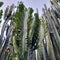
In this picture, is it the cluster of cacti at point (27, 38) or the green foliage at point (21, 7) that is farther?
the green foliage at point (21, 7)

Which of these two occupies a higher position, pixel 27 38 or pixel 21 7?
pixel 21 7

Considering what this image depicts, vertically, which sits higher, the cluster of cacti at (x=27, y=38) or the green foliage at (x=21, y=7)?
the green foliage at (x=21, y=7)

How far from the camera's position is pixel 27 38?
6.55m

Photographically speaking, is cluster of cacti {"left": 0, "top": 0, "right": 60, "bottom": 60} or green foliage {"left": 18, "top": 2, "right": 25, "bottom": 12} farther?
green foliage {"left": 18, "top": 2, "right": 25, "bottom": 12}

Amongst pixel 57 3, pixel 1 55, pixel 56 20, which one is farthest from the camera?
pixel 57 3

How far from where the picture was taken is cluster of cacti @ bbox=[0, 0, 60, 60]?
6.40m

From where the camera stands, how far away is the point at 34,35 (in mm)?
6863

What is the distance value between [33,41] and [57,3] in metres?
6.10

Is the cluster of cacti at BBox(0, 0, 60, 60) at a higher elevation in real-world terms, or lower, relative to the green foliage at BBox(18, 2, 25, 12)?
lower

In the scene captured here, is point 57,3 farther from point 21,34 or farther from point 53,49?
point 21,34

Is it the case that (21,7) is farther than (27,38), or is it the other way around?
(21,7)

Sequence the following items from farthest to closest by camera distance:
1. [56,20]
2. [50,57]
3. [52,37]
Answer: [56,20], [52,37], [50,57]

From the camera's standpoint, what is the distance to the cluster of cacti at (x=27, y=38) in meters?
6.40

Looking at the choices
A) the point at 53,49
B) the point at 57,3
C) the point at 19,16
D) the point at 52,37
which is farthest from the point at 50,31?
the point at 19,16
